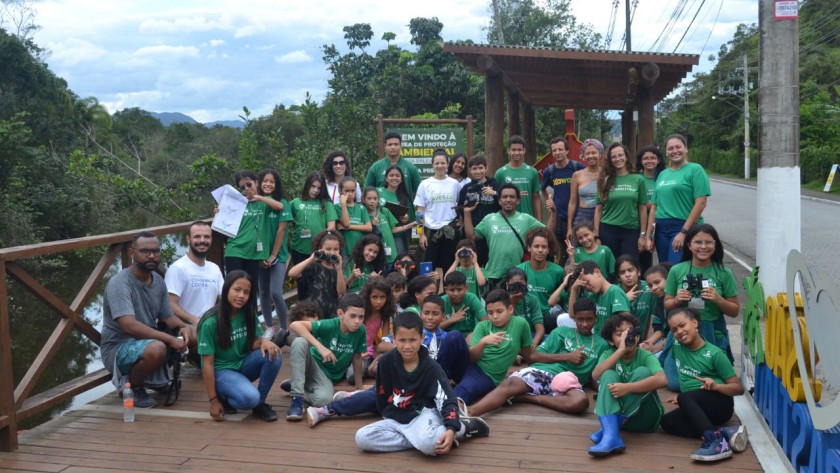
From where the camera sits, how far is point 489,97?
10.6 m

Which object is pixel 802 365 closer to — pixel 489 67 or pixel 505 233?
pixel 505 233

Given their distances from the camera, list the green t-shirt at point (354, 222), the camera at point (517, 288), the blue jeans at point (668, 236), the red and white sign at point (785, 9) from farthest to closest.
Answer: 1. the green t-shirt at point (354, 222)
2. the blue jeans at point (668, 236)
3. the camera at point (517, 288)
4. the red and white sign at point (785, 9)

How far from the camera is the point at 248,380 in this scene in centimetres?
523

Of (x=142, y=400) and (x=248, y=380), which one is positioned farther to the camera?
(x=142, y=400)

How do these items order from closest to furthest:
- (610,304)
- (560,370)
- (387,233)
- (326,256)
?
1. (560,370)
2. (610,304)
3. (326,256)
4. (387,233)

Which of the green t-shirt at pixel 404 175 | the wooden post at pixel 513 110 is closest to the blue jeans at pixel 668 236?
the green t-shirt at pixel 404 175

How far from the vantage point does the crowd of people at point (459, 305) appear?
4.64 metres

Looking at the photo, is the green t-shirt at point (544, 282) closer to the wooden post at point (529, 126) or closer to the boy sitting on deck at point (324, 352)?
the boy sitting on deck at point (324, 352)

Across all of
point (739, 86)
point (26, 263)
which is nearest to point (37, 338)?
point (26, 263)

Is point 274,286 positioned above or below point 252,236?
below

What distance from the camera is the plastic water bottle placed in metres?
5.04

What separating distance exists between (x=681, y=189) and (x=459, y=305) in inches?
82.0

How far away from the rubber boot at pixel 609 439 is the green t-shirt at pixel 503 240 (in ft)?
8.17

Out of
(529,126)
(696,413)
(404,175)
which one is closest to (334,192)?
(404,175)
